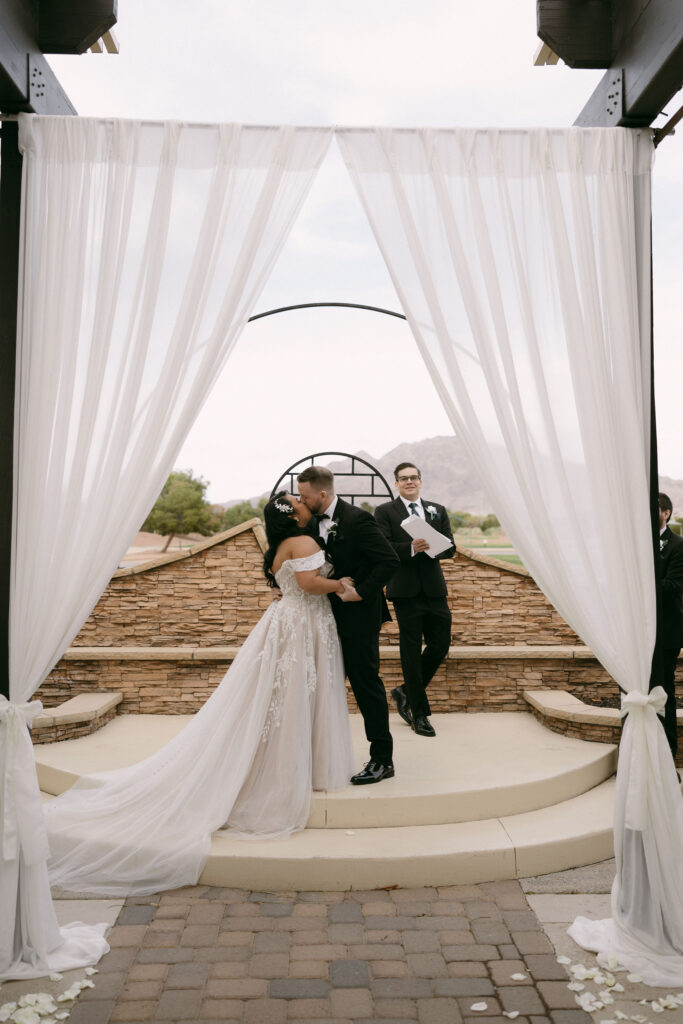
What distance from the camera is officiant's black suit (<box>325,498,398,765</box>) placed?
4.04 meters

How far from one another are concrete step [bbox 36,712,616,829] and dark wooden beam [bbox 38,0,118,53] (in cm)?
331

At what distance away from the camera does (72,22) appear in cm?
300

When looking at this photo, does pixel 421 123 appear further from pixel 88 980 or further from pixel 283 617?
pixel 88 980

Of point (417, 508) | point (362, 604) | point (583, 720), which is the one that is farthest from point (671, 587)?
point (362, 604)

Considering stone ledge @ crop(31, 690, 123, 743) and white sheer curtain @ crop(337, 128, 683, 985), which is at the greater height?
white sheer curtain @ crop(337, 128, 683, 985)

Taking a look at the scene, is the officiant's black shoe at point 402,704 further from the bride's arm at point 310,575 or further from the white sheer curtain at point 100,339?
the white sheer curtain at point 100,339

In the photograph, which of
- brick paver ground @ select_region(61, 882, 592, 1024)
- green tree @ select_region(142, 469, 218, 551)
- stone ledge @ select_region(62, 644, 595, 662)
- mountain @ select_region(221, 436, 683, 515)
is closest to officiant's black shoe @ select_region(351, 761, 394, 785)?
brick paver ground @ select_region(61, 882, 592, 1024)

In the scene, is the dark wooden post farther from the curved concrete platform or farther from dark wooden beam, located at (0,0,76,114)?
the curved concrete platform

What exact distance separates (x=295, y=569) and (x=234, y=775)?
99 centimetres

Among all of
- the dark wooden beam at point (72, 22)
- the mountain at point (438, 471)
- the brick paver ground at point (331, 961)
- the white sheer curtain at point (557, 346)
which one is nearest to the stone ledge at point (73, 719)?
the brick paver ground at point (331, 961)

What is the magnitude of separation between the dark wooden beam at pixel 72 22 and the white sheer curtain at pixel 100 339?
1.12 ft

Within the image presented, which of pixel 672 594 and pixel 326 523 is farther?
pixel 672 594

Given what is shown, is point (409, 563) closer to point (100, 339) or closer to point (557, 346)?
point (557, 346)

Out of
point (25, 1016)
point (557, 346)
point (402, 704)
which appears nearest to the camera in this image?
point (25, 1016)
